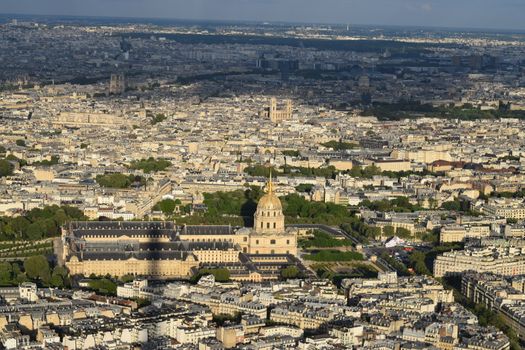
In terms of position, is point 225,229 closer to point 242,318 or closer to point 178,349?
point 242,318

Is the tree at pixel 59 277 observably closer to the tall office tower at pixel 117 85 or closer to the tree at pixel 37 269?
the tree at pixel 37 269

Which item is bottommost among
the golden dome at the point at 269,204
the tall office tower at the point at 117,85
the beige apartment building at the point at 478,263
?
the tall office tower at the point at 117,85

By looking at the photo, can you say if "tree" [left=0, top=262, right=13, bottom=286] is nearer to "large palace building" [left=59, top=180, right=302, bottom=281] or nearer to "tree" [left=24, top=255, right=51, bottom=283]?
"tree" [left=24, top=255, right=51, bottom=283]

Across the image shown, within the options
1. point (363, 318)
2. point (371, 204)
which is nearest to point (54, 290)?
point (363, 318)

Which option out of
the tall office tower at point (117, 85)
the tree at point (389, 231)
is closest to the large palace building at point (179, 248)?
the tree at point (389, 231)

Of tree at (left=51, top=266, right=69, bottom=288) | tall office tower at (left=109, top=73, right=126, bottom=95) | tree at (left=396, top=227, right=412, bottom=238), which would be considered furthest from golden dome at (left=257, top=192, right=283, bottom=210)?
tall office tower at (left=109, top=73, right=126, bottom=95)

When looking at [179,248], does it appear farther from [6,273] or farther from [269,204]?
[6,273]

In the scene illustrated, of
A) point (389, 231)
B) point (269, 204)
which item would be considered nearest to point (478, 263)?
point (389, 231)
